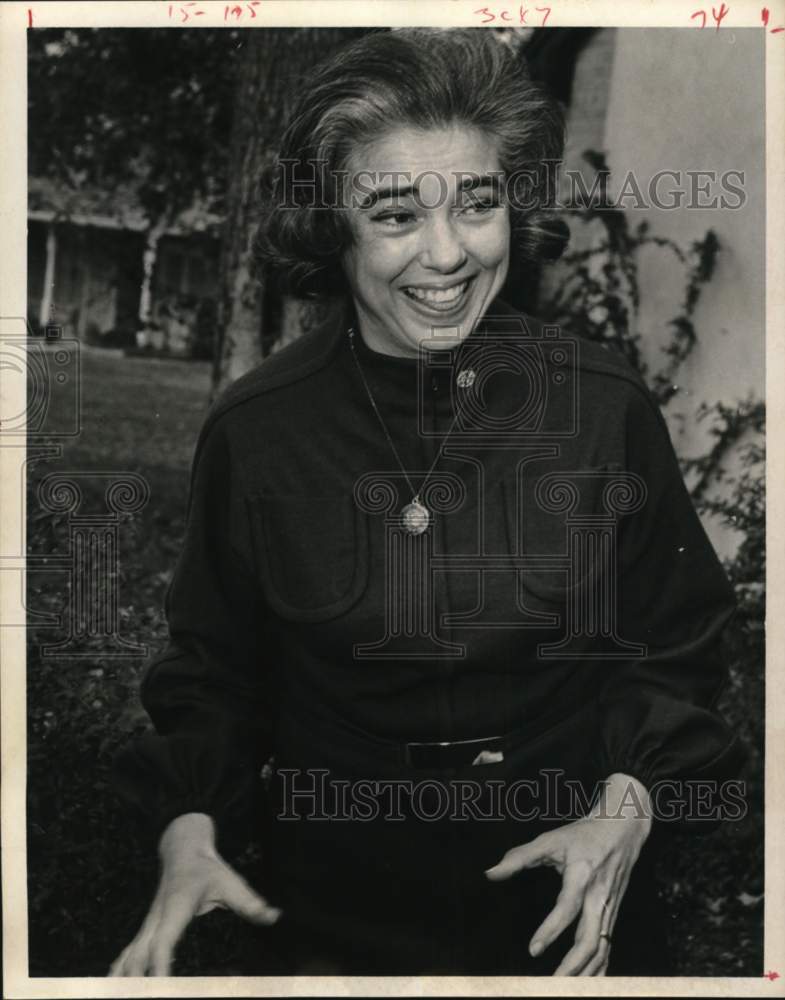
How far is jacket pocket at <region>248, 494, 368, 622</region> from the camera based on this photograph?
209 centimetres

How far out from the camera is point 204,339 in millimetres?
2303

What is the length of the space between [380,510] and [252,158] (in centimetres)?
68

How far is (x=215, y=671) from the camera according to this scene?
2.14 metres

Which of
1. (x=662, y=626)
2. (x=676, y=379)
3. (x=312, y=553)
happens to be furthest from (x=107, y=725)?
(x=676, y=379)

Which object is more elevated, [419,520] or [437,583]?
[419,520]

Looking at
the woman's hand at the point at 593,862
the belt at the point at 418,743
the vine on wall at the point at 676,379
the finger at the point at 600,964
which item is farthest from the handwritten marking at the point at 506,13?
the finger at the point at 600,964

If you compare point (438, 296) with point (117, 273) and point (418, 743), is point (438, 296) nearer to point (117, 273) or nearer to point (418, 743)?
point (117, 273)

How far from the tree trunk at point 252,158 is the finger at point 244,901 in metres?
0.89

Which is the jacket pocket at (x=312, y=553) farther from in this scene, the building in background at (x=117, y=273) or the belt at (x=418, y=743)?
the building in background at (x=117, y=273)

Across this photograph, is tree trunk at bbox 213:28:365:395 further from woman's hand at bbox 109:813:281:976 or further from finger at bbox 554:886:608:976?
finger at bbox 554:886:608:976

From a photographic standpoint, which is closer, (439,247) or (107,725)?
(439,247)

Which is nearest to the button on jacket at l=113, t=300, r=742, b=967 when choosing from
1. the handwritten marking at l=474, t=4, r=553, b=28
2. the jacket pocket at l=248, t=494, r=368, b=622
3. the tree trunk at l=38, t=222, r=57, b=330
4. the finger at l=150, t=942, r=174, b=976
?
the jacket pocket at l=248, t=494, r=368, b=622

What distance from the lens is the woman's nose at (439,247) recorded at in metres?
2.05

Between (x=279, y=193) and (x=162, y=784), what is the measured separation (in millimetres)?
1056
